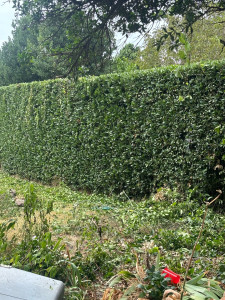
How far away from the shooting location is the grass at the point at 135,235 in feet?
12.3

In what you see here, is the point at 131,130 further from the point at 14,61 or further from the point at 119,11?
the point at 14,61

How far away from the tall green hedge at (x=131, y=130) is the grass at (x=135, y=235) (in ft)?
2.01

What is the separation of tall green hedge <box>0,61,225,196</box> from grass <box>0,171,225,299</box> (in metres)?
0.61

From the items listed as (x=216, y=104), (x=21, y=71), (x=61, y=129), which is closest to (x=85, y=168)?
(x=61, y=129)

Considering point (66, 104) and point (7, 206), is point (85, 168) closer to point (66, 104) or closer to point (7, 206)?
point (66, 104)

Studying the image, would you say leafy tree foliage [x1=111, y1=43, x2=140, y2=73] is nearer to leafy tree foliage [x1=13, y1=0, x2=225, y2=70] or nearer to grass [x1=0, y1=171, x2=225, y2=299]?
leafy tree foliage [x1=13, y1=0, x2=225, y2=70]

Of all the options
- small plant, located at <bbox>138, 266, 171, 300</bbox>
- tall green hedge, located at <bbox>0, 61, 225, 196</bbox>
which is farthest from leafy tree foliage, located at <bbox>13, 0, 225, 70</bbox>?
small plant, located at <bbox>138, 266, 171, 300</bbox>

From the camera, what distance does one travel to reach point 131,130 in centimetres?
779

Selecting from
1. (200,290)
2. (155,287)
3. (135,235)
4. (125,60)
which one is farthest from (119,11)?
(125,60)

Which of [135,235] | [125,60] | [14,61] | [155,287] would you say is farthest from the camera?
[14,61]

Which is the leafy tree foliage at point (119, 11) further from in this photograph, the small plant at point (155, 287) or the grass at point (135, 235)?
the small plant at point (155, 287)

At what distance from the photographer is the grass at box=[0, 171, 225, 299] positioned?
12.3ft

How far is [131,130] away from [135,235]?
3.38m

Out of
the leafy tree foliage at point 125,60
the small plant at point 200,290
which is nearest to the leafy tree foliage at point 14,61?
the leafy tree foliage at point 125,60
